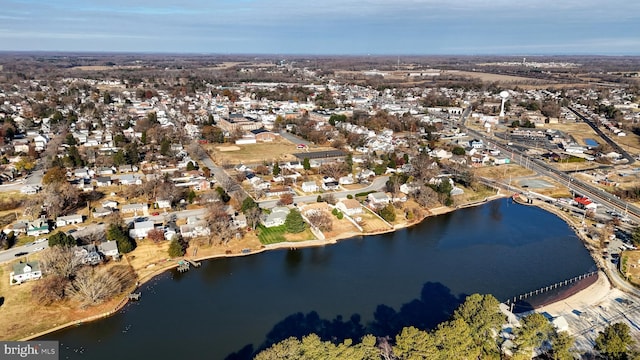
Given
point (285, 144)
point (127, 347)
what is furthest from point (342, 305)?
point (285, 144)

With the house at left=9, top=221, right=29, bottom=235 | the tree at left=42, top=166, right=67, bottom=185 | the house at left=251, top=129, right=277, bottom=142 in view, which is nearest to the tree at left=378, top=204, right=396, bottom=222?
the house at left=9, top=221, right=29, bottom=235

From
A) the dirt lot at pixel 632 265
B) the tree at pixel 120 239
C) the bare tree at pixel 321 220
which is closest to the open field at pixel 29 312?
the tree at pixel 120 239

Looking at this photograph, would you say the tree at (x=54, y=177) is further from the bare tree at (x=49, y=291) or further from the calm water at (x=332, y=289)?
the calm water at (x=332, y=289)

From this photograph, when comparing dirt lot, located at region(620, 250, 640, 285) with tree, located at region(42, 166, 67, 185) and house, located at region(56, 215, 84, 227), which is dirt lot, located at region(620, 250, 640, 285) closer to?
house, located at region(56, 215, 84, 227)

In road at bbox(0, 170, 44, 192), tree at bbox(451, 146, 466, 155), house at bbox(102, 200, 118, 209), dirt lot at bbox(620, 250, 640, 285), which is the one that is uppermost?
tree at bbox(451, 146, 466, 155)

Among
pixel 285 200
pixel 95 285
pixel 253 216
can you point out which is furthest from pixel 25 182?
pixel 285 200

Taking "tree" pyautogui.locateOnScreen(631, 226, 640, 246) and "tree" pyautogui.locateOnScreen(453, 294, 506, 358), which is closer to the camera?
"tree" pyautogui.locateOnScreen(453, 294, 506, 358)

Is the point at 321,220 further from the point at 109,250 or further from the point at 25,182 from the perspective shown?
the point at 25,182
